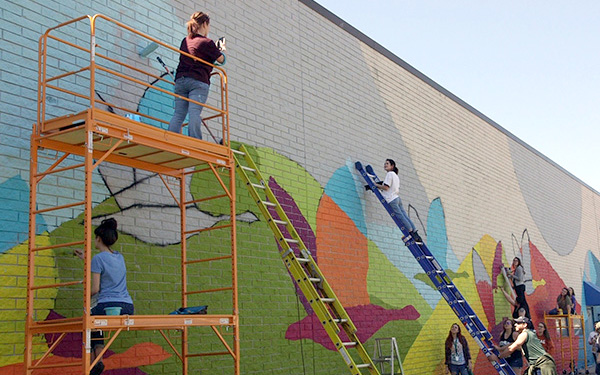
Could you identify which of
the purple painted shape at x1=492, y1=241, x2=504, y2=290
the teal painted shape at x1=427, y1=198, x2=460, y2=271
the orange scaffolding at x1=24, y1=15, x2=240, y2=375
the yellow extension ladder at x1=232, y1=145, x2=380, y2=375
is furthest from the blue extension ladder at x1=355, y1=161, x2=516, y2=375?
the purple painted shape at x1=492, y1=241, x2=504, y2=290

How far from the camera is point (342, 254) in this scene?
11555mm

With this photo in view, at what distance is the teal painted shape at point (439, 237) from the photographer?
14789 mm

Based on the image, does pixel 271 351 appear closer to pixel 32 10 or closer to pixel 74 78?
pixel 74 78

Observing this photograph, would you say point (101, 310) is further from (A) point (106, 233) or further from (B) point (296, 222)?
(B) point (296, 222)

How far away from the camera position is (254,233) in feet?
31.7

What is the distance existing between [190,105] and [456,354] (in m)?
8.56

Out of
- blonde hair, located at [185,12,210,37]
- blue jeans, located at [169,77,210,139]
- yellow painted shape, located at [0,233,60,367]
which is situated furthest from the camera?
blonde hair, located at [185,12,210,37]

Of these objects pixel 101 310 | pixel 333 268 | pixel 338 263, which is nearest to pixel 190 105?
pixel 101 310

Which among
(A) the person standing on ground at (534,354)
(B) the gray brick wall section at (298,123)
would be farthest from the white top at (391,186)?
(A) the person standing on ground at (534,354)

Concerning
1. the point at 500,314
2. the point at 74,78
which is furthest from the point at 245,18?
the point at 500,314

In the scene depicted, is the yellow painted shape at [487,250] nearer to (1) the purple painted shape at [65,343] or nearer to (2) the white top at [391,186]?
(2) the white top at [391,186]

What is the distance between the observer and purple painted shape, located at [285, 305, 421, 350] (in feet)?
33.4

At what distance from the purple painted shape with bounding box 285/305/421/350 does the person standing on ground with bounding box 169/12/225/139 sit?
403 cm

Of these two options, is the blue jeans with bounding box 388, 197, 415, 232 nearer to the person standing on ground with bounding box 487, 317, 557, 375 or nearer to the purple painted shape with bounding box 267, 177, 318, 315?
the purple painted shape with bounding box 267, 177, 318, 315
